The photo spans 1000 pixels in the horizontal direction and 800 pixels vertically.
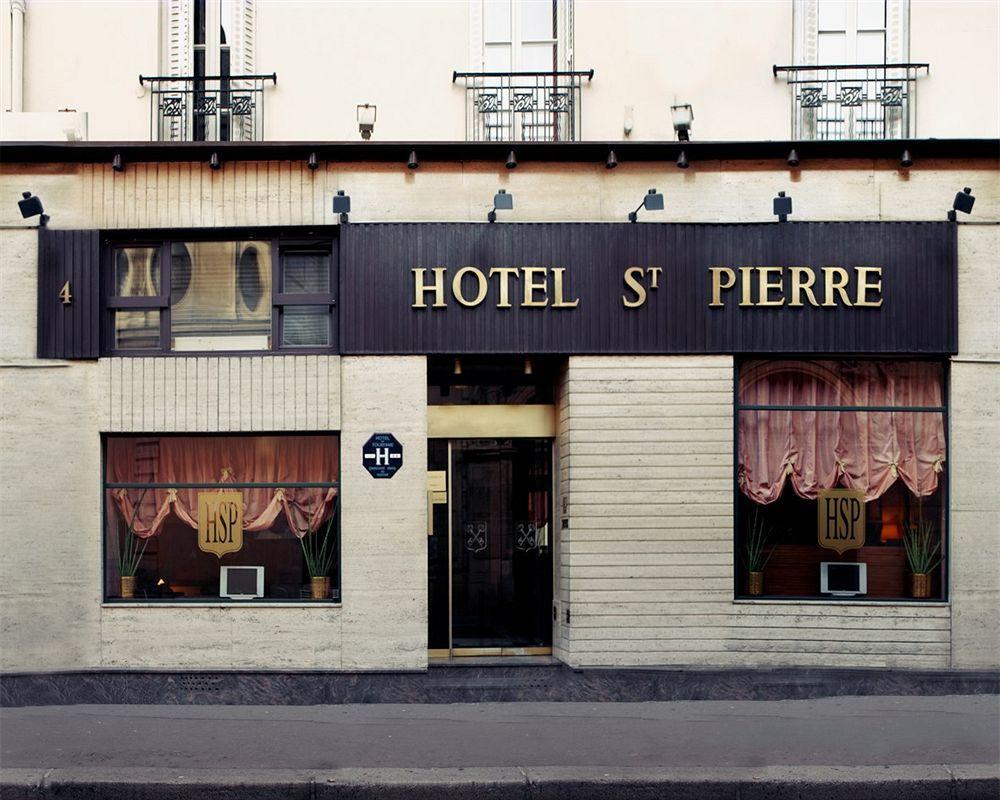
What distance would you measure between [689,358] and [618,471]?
4.29ft

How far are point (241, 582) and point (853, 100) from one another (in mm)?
7736

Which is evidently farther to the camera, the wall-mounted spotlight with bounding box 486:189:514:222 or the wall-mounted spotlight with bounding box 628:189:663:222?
the wall-mounted spotlight with bounding box 486:189:514:222

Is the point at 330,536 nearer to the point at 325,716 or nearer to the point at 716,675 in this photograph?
the point at 325,716

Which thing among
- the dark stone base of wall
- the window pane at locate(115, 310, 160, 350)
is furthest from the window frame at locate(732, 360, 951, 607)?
the window pane at locate(115, 310, 160, 350)

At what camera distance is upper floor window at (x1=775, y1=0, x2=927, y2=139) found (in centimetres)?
A: 1208

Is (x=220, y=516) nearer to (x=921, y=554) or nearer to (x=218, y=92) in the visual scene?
(x=218, y=92)

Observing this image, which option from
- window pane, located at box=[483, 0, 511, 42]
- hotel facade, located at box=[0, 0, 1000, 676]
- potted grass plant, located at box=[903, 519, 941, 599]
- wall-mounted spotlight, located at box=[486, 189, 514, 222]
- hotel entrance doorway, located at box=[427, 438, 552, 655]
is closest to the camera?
wall-mounted spotlight, located at box=[486, 189, 514, 222]

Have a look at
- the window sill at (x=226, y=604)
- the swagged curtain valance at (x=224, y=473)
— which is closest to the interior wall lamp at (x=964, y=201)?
the swagged curtain valance at (x=224, y=473)

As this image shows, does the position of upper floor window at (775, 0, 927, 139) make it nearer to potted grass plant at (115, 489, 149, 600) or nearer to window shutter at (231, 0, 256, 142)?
window shutter at (231, 0, 256, 142)

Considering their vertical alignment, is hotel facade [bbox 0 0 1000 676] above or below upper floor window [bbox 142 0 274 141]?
below

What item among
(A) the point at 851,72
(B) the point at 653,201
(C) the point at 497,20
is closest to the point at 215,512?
(B) the point at 653,201

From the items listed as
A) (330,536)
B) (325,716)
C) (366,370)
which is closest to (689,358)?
(366,370)

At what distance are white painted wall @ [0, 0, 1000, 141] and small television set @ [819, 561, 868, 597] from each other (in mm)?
4326

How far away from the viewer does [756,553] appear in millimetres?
12133
